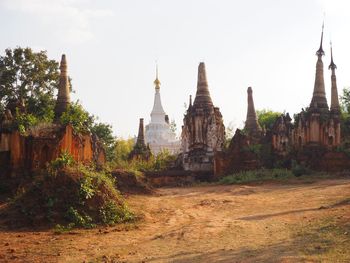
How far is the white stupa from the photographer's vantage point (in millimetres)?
56875

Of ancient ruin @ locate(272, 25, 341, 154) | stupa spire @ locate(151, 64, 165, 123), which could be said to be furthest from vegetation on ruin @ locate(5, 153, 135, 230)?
stupa spire @ locate(151, 64, 165, 123)

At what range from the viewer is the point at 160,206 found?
44.6ft

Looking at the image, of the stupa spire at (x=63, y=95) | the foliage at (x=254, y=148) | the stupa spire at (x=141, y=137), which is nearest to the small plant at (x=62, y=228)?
the stupa spire at (x=63, y=95)

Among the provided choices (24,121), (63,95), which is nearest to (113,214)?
(24,121)

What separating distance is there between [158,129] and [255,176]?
36846 millimetres

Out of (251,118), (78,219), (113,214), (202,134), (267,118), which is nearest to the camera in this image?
(78,219)

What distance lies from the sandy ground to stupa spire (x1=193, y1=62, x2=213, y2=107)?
1528 cm

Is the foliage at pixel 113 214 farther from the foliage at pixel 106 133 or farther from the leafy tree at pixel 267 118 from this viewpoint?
the leafy tree at pixel 267 118

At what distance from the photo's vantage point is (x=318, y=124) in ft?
85.1

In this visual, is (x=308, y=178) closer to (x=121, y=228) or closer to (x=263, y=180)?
(x=263, y=180)

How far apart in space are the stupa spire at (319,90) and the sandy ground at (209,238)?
14740 millimetres

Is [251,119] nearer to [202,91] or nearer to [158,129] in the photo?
[202,91]

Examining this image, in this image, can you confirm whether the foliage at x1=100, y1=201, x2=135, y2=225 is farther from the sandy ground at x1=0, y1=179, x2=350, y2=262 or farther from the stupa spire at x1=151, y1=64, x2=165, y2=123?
the stupa spire at x1=151, y1=64, x2=165, y2=123

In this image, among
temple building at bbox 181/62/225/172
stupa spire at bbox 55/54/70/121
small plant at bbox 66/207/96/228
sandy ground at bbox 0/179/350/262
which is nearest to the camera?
sandy ground at bbox 0/179/350/262
